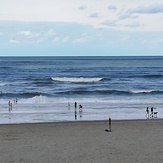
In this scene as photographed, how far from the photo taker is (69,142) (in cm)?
2130

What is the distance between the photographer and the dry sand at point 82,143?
1780 centimetres

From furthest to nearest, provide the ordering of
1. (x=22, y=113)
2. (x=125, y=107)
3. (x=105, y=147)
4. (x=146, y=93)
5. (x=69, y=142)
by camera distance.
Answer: (x=146, y=93), (x=125, y=107), (x=22, y=113), (x=69, y=142), (x=105, y=147)

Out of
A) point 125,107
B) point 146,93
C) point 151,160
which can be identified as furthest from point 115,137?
point 146,93

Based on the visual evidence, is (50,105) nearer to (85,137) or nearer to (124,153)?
(85,137)

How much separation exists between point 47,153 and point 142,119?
13170 millimetres

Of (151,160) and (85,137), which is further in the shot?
(85,137)

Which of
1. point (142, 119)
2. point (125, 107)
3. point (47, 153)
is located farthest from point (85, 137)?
point (125, 107)

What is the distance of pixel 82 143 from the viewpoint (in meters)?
20.9

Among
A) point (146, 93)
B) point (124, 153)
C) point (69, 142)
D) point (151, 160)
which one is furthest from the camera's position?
point (146, 93)

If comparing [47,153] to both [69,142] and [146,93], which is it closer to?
[69,142]

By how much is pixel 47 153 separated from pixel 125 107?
2038 cm

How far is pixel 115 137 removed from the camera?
2255 cm

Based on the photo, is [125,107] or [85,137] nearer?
[85,137]

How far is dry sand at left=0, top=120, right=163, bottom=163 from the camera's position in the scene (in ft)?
58.4
